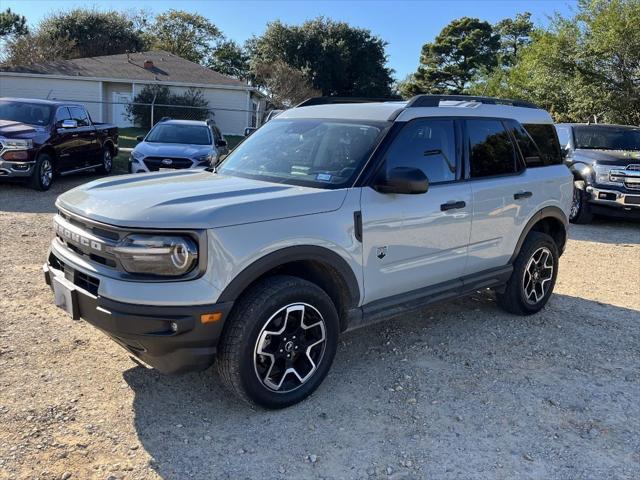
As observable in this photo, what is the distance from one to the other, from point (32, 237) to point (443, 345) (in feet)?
18.6

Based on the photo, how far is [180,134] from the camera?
39.2ft

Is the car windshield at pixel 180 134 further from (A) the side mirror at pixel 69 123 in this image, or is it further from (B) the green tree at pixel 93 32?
(B) the green tree at pixel 93 32

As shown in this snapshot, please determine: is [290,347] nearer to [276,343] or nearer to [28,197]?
[276,343]

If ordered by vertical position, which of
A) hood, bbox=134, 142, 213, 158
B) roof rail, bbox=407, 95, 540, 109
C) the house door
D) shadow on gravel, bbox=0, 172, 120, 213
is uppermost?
the house door

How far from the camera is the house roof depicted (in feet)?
89.3

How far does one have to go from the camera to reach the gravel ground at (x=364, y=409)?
9.77 ft

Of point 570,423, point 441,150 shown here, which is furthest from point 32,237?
point 570,423

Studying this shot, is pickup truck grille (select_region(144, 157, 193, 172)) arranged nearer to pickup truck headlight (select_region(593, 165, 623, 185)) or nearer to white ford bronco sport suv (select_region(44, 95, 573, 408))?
white ford bronco sport suv (select_region(44, 95, 573, 408))

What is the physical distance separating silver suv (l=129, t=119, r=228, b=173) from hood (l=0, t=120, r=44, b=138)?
1806mm

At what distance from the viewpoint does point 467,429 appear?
133 inches

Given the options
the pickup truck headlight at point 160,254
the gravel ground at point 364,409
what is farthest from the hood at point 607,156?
the pickup truck headlight at point 160,254

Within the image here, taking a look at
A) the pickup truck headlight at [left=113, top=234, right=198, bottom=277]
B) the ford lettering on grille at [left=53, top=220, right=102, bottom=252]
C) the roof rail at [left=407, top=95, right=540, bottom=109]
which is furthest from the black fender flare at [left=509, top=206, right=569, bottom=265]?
the ford lettering on grille at [left=53, top=220, right=102, bottom=252]

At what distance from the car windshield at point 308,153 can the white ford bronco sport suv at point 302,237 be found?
14 millimetres

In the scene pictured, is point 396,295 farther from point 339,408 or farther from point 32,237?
point 32,237
